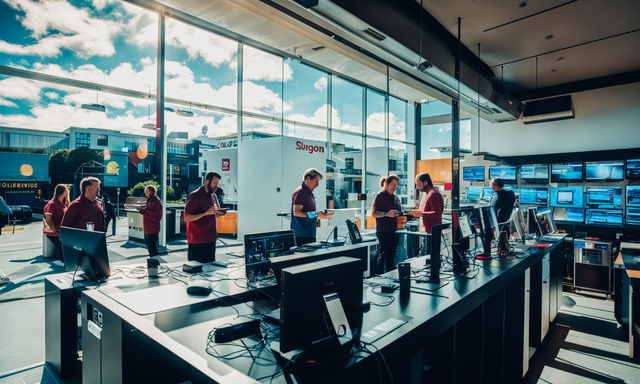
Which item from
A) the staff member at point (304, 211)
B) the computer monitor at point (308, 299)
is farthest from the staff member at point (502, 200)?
the computer monitor at point (308, 299)

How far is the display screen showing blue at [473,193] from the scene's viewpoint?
679cm

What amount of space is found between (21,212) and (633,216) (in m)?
10.1

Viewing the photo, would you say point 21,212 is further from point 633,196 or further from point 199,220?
point 633,196

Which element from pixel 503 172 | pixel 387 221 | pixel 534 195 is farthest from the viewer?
pixel 503 172

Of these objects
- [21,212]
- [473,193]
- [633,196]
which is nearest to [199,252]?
[21,212]

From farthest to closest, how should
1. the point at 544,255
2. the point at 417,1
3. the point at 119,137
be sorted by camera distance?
the point at 119,137 → the point at 417,1 → the point at 544,255

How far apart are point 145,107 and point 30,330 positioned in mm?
4374

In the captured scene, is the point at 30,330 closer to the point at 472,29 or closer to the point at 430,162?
the point at 472,29

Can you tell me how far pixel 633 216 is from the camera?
5.22 m

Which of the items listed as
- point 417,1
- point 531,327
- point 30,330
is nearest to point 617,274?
point 531,327

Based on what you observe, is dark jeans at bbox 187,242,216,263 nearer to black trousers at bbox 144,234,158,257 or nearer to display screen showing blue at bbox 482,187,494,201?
black trousers at bbox 144,234,158,257

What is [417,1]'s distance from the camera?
390cm

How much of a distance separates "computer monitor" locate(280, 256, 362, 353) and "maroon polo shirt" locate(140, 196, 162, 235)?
16.0ft

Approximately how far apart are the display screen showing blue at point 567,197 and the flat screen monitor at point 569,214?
0.26 feet
